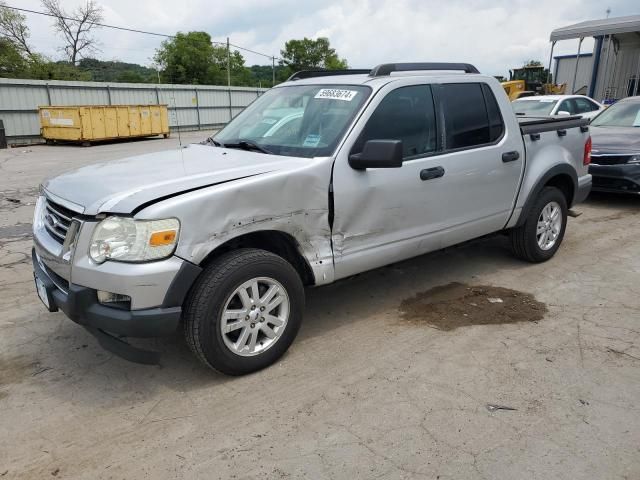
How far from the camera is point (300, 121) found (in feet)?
12.7

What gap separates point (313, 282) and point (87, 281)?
141 cm

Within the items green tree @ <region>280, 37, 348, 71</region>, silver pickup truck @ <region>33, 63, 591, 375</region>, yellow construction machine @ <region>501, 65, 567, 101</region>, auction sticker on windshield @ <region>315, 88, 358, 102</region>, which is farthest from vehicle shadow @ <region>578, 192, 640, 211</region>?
green tree @ <region>280, 37, 348, 71</region>

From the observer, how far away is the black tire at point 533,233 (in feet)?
16.8

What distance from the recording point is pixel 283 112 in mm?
4113

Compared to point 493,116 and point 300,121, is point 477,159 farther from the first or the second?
point 300,121

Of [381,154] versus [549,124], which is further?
[549,124]

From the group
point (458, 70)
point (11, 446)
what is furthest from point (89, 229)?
point (458, 70)

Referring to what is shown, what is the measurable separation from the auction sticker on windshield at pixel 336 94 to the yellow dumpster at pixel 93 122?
64.1ft

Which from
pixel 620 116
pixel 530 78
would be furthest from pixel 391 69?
pixel 530 78

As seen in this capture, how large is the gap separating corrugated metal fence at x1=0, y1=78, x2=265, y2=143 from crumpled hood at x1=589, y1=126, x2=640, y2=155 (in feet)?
41.2

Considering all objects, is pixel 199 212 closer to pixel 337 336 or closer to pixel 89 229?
pixel 89 229

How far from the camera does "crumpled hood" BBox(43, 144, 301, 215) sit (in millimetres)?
2832

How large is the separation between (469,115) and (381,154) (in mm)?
1478

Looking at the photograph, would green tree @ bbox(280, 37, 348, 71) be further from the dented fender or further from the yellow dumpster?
the dented fender
